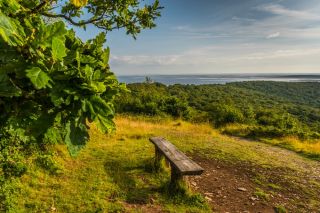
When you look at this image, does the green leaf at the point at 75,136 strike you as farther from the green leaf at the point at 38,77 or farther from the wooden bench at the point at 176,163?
the wooden bench at the point at 176,163

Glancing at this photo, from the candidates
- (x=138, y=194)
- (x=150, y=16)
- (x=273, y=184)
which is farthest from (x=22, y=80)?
(x=273, y=184)

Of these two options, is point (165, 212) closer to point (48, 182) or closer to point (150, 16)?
point (48, 182)

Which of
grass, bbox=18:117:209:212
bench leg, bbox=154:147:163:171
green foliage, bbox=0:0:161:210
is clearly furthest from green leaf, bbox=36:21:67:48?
bench leg, bbox=154:147:163:171

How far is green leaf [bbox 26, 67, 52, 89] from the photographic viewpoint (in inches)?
61.1

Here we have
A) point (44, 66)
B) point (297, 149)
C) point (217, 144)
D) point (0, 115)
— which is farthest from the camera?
point (297, 149)

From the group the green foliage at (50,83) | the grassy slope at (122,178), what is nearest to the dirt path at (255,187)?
the grassy slope at (122,178)

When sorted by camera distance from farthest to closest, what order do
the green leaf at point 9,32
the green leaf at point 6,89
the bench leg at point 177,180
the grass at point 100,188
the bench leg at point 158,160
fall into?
the bench leg at point 158,160 → the bench leg at point 177,180 → the grass at point 100,188 → the green leaf at point 6,89 → the green leaf at point 9,32

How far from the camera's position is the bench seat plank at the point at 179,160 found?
6492 millimetres

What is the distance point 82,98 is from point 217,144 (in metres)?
11.5

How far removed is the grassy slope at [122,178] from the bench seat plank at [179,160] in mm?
659

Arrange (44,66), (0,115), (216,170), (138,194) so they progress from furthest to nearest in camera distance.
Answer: (216,170) < (138,194) < (0,115) < (44,66)

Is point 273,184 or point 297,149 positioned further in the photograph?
point 297,149

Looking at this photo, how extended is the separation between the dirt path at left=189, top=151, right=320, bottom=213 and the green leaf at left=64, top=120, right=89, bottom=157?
5.48m

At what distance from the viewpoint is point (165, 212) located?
6.28 meters
